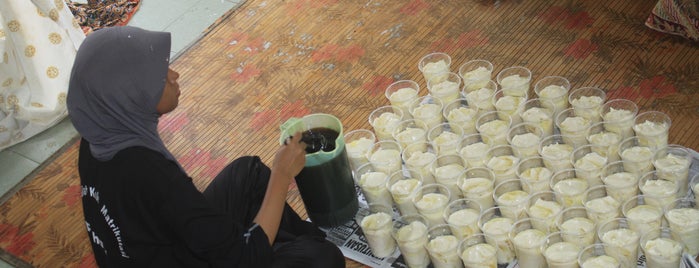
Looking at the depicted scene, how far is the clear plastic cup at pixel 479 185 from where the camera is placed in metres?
2.42

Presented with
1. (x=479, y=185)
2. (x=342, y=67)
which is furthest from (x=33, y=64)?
(x=479, y=185)

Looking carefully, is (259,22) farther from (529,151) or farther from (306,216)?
(529,151)

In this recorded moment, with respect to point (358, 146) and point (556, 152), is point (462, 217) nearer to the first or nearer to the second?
point (556, 152)

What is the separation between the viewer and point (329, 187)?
2.53 m

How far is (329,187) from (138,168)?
2.25 feet

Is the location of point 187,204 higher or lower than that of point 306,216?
higher

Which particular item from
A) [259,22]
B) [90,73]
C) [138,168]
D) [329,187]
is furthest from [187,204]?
[259,22]

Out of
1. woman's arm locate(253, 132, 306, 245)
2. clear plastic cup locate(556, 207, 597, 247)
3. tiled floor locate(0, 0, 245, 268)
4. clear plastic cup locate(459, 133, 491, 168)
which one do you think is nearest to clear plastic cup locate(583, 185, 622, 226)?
clear plastic cup locate(556, 207, 597, 247)

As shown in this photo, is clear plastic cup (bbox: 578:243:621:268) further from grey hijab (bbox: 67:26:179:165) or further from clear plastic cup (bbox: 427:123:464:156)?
grey hijab (bbox: 67:26:179:165)

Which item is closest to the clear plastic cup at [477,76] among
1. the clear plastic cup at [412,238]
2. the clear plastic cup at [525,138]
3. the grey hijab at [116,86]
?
the clear plastic cup at [525,138]

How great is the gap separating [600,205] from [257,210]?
942mm

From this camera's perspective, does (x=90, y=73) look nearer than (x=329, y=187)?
Yes

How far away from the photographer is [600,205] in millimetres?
2281

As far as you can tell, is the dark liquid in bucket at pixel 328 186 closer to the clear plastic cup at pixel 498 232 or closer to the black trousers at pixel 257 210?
the black trousers at pixel 257 210
